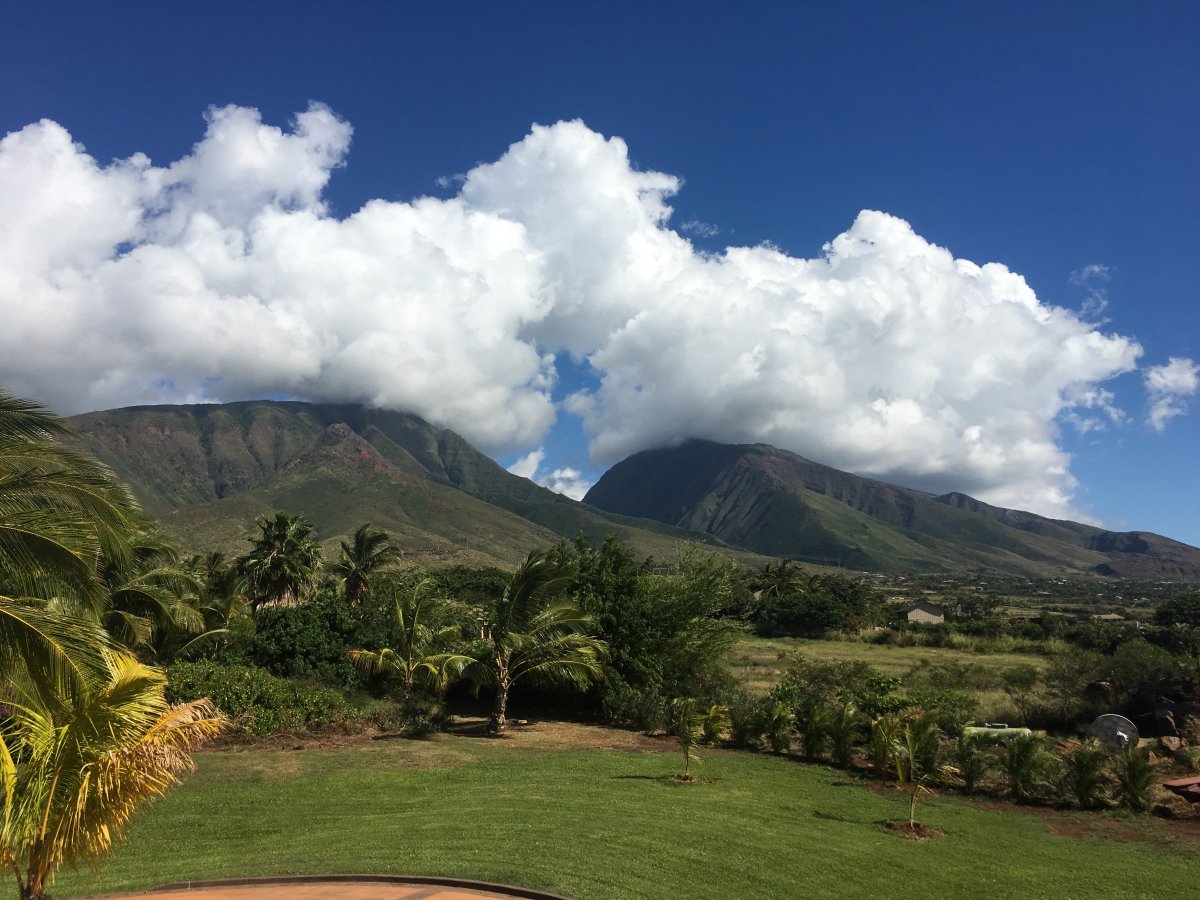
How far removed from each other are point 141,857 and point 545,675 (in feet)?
40.8

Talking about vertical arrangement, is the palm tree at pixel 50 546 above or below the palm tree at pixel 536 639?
above

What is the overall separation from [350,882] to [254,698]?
10.5m

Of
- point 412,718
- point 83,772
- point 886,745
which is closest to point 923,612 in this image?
point 886,745

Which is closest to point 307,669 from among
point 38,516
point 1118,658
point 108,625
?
point 108,625

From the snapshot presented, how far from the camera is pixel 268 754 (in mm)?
15109

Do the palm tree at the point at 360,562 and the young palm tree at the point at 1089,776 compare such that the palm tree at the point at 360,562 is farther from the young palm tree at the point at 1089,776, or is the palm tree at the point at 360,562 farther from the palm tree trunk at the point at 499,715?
the young palm tree at the point at 1089,776

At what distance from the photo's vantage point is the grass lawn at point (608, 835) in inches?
344

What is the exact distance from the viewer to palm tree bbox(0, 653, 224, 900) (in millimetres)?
4973

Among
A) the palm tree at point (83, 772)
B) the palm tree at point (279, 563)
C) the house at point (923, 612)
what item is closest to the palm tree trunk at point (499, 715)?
the palm tree at point (83, 772)

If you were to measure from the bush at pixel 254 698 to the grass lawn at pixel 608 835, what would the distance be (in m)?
1.34

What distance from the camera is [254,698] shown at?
17125 millimetres

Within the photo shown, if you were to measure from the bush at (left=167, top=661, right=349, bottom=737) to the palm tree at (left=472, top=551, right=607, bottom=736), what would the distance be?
418cm

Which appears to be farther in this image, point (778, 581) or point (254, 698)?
point (778, 581)

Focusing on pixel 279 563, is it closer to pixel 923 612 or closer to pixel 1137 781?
pixel 1137 781
